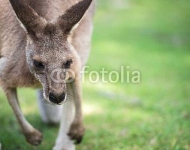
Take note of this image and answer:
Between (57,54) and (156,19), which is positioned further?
(156,19)

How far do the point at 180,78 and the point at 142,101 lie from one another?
1.67 metres

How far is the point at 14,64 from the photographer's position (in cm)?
380

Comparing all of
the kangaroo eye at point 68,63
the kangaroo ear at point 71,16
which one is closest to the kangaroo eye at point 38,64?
the kangaroo eye at point 68,63

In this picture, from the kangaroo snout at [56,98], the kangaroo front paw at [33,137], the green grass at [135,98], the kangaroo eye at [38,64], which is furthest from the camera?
the green grass at [135,98]

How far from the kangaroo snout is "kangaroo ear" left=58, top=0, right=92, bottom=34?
1.72ft

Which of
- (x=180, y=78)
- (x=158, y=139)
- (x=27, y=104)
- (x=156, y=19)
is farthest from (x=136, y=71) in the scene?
(x=156, y=19)

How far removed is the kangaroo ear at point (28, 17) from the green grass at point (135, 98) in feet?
4.58

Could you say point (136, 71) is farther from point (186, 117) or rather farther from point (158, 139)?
point (158, 139)

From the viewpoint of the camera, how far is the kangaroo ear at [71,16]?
3514 mm

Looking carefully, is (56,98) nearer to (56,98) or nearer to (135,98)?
(56,98)

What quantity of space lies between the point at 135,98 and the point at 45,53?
305 cm

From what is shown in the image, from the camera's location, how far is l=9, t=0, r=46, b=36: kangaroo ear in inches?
133

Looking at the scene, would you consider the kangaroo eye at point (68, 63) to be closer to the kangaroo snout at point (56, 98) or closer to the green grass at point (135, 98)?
the kangaroo snout at point (56, 98)

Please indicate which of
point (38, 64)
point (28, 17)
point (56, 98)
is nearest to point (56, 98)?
point (56, 98)
